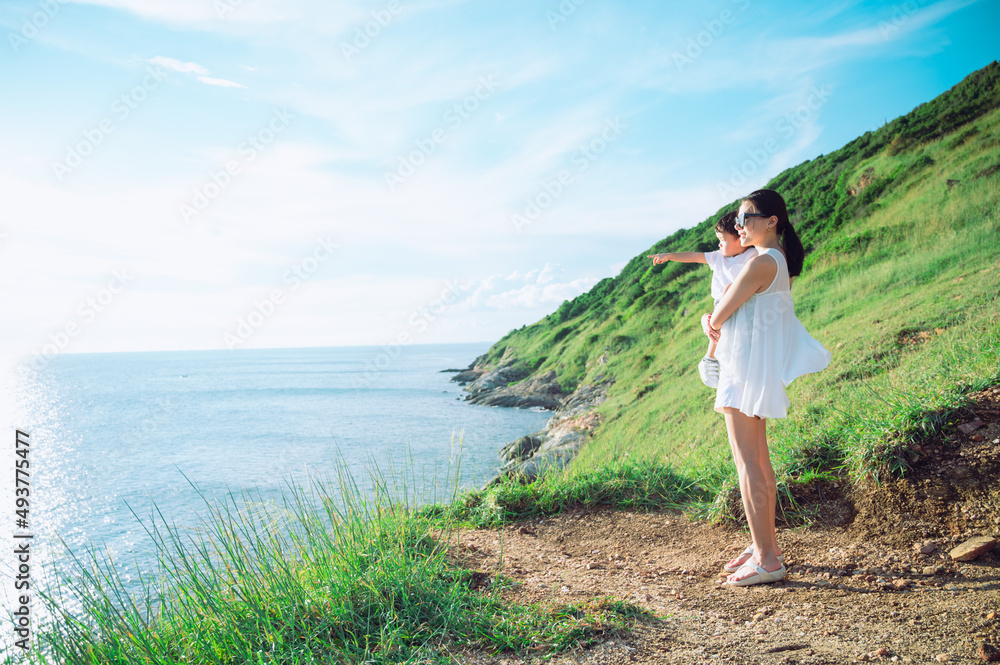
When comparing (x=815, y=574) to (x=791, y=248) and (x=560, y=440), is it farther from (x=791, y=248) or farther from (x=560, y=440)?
(x=560, y=440)

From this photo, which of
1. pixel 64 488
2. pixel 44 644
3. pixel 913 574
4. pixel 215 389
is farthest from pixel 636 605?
pixel 215 389

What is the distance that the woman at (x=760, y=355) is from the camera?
3.30 m

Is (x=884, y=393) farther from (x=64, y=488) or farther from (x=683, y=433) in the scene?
(x=64, y=488)

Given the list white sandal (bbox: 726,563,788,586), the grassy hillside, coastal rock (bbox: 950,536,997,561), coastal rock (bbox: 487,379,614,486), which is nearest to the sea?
coastal rock (bbox: 487,379,614,486)

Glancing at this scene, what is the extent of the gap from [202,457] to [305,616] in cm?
3375

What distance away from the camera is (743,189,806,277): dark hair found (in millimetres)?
3420

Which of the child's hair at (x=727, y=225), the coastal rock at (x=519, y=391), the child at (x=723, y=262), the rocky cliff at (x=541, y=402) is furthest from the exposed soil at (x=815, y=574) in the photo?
the coastal rock at (x=519, y=391)

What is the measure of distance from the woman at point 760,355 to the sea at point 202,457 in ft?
7.11

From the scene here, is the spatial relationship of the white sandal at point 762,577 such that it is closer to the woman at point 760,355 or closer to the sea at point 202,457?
the woman at point 760,355

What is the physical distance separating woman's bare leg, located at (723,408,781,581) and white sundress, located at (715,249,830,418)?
0.16m

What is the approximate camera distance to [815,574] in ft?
11.6

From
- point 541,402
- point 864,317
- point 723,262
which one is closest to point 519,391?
Answer: point 541,402

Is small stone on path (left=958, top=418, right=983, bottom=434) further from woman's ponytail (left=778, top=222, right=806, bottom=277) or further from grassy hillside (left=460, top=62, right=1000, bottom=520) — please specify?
woman's ponytail (left=778, top=222, right=806, bottom=277)

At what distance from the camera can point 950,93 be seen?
22516 mm
